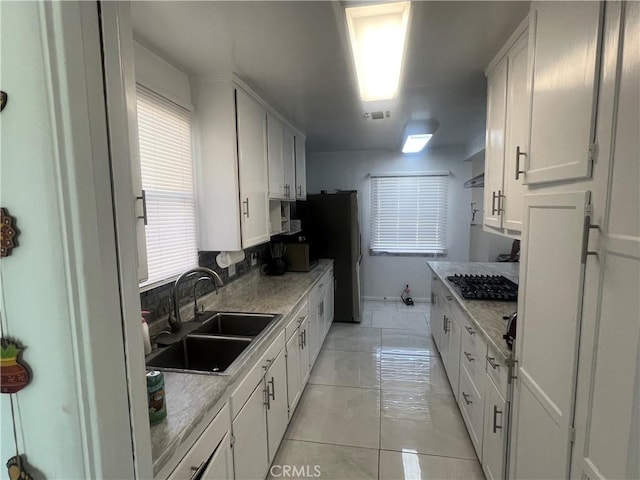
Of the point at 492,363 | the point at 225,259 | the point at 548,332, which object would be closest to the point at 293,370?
the point at 225,259

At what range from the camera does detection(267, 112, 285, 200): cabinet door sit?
287 centimetres

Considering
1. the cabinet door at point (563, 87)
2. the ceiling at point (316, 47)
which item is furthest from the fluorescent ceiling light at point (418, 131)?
the cabinet door at point (563, 87)

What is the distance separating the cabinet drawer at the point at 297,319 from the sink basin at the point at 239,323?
0.19 metres

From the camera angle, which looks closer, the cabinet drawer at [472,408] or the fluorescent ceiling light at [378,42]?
the fluorescent ceiling light at [378,42]

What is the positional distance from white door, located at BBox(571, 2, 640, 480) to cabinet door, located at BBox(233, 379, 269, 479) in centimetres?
131

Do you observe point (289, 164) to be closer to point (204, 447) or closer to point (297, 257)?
point (297, 257)

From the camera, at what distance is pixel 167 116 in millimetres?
1955

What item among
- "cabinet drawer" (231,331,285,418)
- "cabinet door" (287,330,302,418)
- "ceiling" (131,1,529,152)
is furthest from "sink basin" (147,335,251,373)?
"ceiling" (131,1,529,152)

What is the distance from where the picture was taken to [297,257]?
370 centimetres

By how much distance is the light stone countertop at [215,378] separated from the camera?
1023 mm

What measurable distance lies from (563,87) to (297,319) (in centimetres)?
212

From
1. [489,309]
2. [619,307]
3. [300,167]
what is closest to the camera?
[619,307]

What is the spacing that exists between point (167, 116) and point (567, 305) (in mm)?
2169

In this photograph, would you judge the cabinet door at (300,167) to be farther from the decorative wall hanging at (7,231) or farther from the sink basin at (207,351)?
the decorative wall hanging at (7,231)
